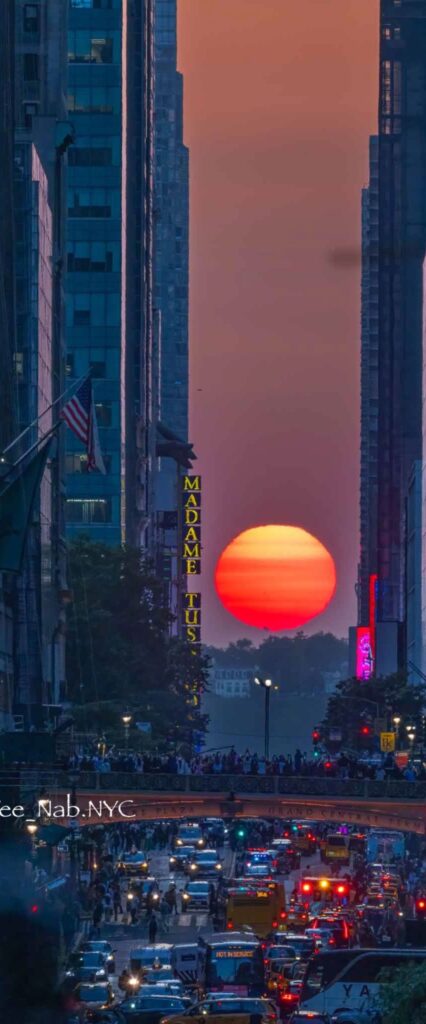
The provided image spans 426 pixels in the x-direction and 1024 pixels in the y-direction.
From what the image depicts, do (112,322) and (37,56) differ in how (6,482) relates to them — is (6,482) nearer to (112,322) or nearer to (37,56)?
(37,56)

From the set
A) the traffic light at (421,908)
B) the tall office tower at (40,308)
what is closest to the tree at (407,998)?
the traffic light at (421,908)

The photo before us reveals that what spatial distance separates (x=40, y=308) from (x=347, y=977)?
6649 centimetres

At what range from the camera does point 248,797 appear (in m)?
105

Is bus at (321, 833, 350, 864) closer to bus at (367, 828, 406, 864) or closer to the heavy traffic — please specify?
the heavy traffic

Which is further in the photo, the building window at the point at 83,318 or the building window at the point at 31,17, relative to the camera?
the building window at the point at 83,318

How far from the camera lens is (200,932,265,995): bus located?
68.7 metres

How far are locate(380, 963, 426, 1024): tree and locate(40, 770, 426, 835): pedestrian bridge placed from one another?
64.4m

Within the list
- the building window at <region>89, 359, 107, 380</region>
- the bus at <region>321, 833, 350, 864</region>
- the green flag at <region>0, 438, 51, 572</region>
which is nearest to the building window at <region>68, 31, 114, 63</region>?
the building window at <region>89, 359, 107, 380</region>

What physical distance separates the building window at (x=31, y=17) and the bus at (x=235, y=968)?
73012mm

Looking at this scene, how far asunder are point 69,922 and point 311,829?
92520mm

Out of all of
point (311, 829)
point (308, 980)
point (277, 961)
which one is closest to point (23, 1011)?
point (277, 961)

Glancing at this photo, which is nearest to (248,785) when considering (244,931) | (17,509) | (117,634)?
(244,931)

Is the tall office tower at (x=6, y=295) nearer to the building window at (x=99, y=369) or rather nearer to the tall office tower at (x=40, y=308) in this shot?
the tall office tower at (x=40, y=308)

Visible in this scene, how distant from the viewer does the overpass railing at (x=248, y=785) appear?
101m
